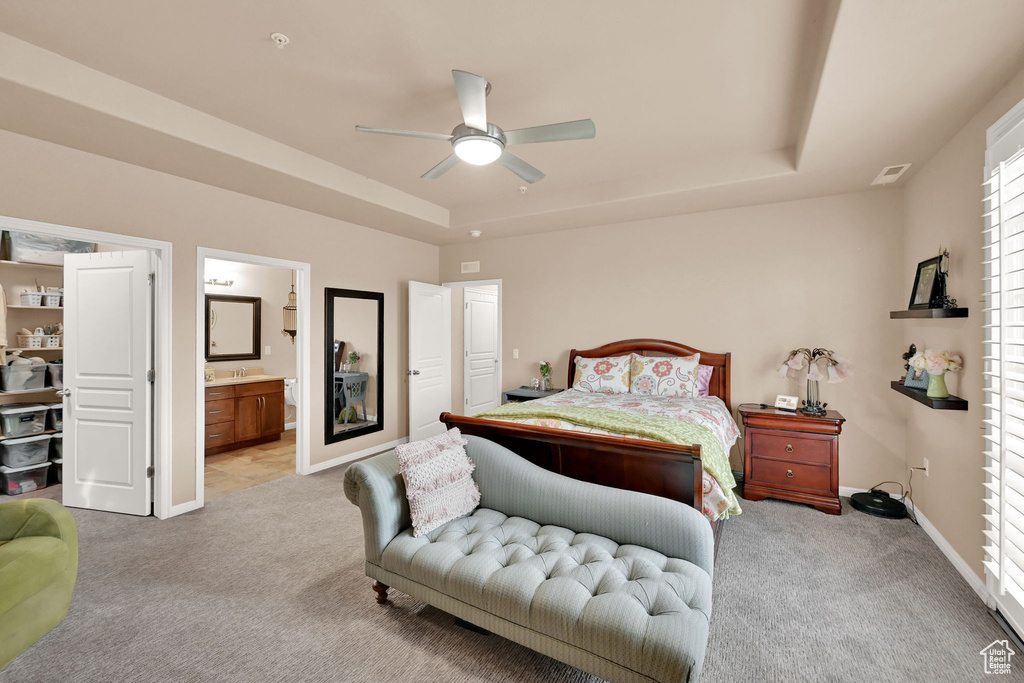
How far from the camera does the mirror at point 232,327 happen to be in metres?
5.54

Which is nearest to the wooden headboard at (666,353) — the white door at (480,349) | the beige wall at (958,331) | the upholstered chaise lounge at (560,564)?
the beige wall at (958,331)

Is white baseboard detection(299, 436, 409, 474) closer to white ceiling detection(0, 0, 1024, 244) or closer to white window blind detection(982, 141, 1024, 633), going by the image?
white ceiling detection(0, 0, 1024, 244)

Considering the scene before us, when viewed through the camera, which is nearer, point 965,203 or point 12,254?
point 965,203

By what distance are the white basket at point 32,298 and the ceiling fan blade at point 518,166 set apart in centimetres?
455

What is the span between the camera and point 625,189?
3893mm

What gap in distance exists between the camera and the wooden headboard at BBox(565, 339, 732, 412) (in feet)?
13.3

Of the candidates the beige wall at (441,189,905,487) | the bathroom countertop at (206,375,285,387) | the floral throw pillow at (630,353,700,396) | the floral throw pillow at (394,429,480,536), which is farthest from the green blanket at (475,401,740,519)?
the bathroom countertop at (206,375,285,387)

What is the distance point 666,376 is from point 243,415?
4.73 m


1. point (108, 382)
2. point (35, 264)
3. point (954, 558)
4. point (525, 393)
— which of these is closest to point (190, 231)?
point (108, 382)

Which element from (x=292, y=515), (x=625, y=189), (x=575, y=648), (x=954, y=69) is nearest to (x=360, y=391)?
(x=292, y=515)

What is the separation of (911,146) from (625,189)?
188 centimetres

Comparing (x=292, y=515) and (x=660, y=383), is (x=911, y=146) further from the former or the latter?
(x=292, y=515)

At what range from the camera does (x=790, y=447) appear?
3.43 meters

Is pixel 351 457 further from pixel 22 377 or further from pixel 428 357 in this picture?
pixel 22 377
